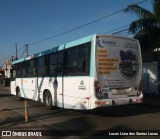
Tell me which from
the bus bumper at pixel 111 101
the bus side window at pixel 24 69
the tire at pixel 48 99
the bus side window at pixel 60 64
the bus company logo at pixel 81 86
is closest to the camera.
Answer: the bus bumper at pixel 111 101

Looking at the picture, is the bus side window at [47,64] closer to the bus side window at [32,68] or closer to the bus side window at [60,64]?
the bus side window at [60,64]

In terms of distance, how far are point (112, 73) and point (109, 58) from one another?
0.55 metres

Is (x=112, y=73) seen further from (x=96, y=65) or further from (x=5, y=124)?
(x=5, y=124)

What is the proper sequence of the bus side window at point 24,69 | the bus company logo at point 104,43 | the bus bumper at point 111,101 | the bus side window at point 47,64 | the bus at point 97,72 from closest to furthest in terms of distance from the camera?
the bus bumper at point 111,101, the bus at point 97,72, the bus company logo at point 104,43, the bus side window at point 47,64, the bus side window at point 24,69

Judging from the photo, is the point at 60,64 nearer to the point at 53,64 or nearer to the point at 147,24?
the point at 53,64

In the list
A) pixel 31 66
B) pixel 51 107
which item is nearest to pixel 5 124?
pixel 51 107

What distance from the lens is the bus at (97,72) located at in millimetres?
11109

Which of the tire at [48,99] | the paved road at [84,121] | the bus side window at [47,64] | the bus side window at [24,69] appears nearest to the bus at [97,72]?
the paved road at [84,121]

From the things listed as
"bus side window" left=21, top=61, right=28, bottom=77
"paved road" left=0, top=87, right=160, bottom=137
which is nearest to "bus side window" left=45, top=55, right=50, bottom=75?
"paved road" left=0, top=87, right=160, bottom=137

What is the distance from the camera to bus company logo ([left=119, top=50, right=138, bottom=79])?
38.5 ft

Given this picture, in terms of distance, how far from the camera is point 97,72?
11.1m

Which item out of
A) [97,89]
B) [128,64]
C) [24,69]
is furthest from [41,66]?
[97,89]

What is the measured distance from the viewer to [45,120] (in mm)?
11984

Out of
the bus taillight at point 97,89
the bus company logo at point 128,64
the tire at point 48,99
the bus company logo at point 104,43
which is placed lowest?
the tire at point 48,99
